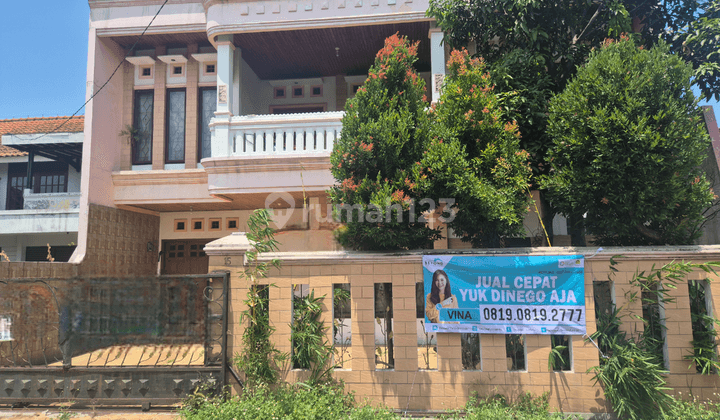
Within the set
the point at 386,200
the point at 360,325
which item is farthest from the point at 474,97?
the point at 360,325

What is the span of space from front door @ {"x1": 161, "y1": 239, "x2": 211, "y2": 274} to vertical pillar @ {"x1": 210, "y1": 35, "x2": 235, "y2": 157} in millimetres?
4194

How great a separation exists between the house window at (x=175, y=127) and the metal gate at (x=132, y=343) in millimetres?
5664

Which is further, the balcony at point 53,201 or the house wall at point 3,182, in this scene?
the house wall at point 3,182

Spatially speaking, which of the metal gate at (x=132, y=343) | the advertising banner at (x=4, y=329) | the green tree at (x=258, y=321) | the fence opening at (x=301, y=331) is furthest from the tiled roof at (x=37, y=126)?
the fence opening at (x=301, y=331)

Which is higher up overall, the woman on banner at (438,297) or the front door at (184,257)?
the front door at (184,257)

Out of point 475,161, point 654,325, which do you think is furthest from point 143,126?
point 654,325

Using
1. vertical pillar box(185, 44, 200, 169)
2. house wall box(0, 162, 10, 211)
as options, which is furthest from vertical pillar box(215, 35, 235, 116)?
house wall box(0, 162, 10, 211)

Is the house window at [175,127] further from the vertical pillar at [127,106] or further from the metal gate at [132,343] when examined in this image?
the metal gate at [132,343]

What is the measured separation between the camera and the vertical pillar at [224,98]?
9.16m

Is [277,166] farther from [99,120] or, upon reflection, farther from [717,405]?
[717,405]

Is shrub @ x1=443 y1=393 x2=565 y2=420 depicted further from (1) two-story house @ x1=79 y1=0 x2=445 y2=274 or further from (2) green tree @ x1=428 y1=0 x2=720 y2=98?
(2) green tree @ x1=428 y1=0 x2=720 y2=98

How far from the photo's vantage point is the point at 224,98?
30.7 feet

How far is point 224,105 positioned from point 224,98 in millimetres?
158

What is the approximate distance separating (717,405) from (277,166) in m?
7.94
